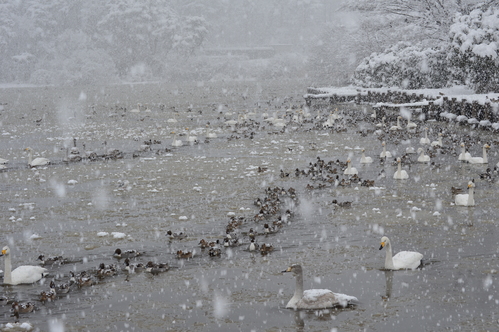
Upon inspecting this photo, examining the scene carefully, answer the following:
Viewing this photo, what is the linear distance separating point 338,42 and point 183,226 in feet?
189

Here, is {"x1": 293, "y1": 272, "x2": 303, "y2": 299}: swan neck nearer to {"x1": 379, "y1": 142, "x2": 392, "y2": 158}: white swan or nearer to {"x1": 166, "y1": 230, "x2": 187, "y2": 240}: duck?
{"x1": 166, "y1": 230, "x2": 187, "y2": 240}: duck

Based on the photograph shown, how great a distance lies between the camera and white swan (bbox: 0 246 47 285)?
388 inches

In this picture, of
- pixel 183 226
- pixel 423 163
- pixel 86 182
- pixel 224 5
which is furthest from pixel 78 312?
pixel 224 5

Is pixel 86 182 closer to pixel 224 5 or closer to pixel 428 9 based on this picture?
pixel 428 9

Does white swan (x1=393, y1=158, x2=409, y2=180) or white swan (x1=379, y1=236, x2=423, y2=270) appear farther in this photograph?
white swan (x1=393, y1=158, x2=409, y2=180)

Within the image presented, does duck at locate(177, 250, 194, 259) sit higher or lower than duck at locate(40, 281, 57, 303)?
lower

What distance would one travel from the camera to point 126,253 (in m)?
11.1

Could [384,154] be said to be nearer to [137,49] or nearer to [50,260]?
[50,260]

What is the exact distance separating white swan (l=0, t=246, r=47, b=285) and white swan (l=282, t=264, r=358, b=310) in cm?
438

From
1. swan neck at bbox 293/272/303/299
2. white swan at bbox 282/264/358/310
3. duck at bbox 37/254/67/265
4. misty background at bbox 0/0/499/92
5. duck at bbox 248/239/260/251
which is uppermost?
swan neck at bbox 293/272/303/299

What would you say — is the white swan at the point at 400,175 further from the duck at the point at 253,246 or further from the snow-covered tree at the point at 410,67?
the snow-covered tree at the point at 410,67

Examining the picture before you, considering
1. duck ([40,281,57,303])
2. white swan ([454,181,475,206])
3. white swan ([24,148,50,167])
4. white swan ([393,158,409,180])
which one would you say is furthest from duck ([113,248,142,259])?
white swan ([24,148,50,167])

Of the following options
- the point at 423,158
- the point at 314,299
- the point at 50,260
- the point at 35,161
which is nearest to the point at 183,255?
the point at 50,260

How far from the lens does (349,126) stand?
29844mm
